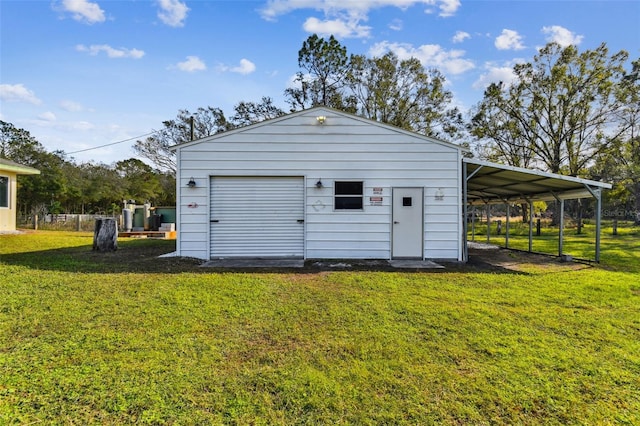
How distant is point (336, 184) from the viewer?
317 inches

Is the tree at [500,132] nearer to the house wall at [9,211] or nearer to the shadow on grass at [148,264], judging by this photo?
the shadow on grass at [148,264]

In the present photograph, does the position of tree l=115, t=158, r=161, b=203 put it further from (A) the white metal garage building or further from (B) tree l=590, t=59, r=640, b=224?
(B) tree l=590, t=59, r=640, b=224

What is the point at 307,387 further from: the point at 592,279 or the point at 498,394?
the point at 592,279

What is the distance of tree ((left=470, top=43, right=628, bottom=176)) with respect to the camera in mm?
18797

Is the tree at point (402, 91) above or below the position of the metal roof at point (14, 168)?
above

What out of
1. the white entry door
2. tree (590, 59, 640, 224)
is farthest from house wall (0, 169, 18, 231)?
tree (590, 59, 640, 224)

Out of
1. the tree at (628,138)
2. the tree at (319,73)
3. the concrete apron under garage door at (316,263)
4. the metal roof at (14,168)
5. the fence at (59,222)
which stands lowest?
the concrete apron under garage door at (316,263)

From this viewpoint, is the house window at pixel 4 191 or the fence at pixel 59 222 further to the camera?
the fence at pixel 59 222

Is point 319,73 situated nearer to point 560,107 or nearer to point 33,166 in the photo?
point 560,107

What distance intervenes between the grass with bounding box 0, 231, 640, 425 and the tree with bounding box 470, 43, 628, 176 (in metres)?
18.2

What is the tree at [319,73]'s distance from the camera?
21.4 metres

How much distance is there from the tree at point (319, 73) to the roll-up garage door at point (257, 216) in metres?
15.7

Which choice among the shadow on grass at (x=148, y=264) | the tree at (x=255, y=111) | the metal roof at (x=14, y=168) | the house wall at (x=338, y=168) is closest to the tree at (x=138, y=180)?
the tree at (x=255, y=111)

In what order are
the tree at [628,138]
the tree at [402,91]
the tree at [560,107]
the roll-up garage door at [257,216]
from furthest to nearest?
the tree at [402,91] → the tree at [560,107] → the tree at [628,138] → the roll-up garage door at [257,216]
